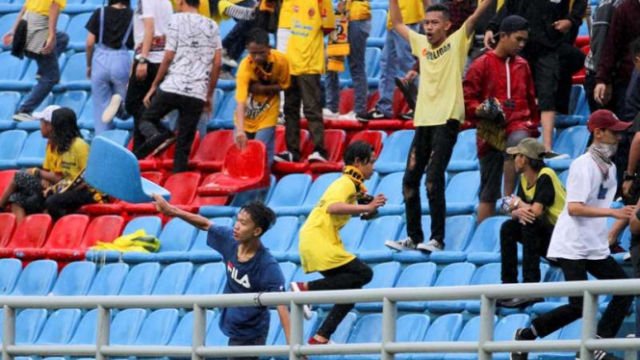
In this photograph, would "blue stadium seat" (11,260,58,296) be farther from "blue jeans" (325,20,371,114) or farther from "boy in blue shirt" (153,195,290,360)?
"boy in blue shirt" (153,195,290,360)

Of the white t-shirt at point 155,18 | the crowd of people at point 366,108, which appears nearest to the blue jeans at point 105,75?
the crowd of people at point 366,108

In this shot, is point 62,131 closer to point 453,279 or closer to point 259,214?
point 453,279

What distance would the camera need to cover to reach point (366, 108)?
1585 cm

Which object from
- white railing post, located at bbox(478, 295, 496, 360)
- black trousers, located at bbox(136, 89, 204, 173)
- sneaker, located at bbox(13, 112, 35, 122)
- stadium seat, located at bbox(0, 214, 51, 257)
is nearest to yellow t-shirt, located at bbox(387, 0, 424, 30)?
black trousers, located at bbox(136, 89, 204, 173)

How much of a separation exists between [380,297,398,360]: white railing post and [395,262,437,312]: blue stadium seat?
3.16m

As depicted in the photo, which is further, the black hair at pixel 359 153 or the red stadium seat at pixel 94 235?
the red stadium seat at pixel 94 235

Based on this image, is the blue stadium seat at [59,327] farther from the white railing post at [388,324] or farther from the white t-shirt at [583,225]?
the white railing post at [388,324]

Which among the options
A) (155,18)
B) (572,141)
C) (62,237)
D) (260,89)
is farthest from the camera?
Answer: (155,18)

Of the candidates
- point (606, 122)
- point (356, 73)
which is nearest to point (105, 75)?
point (356, 73)

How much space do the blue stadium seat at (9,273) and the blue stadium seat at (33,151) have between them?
1.36 m

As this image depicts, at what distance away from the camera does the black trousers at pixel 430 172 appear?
44.1 feet

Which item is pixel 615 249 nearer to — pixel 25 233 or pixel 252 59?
pixel 252 59

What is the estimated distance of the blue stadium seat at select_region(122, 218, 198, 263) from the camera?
1541 centimetres

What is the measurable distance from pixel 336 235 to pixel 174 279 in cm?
226
